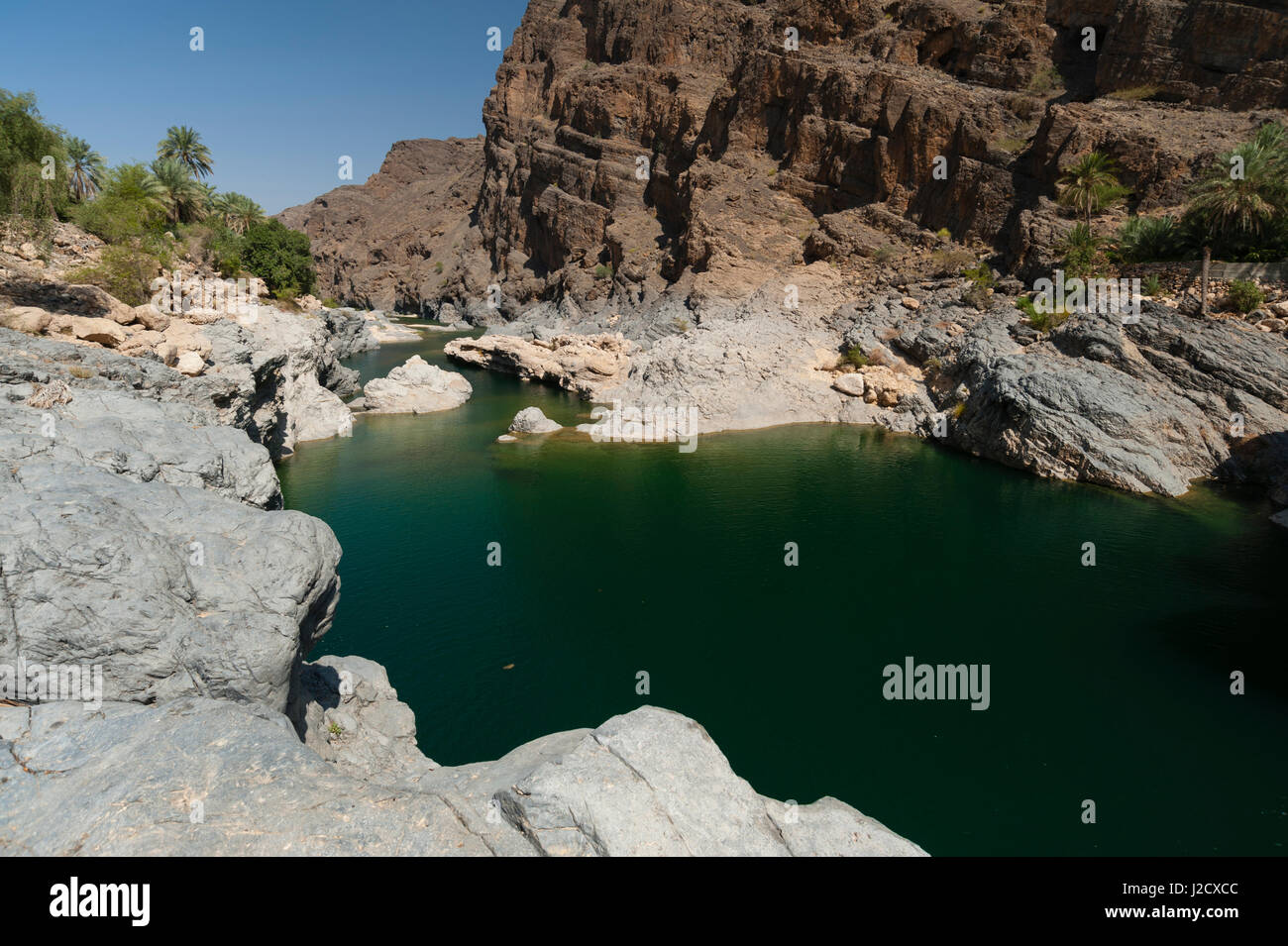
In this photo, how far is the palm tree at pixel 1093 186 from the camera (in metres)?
40.5

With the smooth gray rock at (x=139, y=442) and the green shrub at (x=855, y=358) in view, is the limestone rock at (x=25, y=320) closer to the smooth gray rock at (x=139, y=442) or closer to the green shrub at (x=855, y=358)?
the smooth gray rock at (x=139, y=442)

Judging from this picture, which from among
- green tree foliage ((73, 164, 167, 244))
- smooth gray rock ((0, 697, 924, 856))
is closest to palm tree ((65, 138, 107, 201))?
green tree foliage ((73, 164, 167, 244))

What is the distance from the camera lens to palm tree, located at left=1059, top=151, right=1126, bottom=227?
40500 millimetres

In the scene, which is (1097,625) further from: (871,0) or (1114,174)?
(871,0)

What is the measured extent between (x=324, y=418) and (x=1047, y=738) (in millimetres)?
37971

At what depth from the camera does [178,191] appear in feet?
155

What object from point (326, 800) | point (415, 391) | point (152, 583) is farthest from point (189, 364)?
point (415, 391)

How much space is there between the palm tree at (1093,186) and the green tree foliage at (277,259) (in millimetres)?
→ 57442

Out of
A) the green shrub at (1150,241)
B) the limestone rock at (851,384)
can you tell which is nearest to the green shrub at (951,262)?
the green shrub at (1150,241)

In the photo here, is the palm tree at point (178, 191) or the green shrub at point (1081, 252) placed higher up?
the palm tree at point (178, 191)

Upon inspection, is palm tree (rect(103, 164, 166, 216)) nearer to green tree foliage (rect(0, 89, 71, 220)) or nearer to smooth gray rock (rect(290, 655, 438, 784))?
green tree foliage (rect(0, 89, 71, 220))
